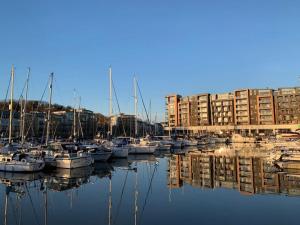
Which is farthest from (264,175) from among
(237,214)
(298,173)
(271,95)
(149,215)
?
(271,95)

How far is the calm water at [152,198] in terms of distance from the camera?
1608 cm

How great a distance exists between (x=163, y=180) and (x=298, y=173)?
42.6ft

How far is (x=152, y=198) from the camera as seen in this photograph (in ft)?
70.1

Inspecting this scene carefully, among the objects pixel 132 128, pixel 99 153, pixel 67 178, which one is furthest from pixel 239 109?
pixel 67 178

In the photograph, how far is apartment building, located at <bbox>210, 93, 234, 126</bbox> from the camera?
158m

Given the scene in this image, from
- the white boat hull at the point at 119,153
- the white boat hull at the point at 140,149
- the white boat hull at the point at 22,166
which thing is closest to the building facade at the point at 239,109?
the white boat hull at the point at 140,149

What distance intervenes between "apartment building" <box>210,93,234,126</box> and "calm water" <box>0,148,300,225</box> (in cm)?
12696

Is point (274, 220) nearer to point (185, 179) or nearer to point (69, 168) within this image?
point (185, 179)

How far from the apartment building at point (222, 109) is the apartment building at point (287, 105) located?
21.1 m

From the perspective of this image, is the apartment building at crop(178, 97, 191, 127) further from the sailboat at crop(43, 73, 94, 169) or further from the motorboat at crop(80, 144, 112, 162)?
the sailboat at crop(43, 73, 94, 169)

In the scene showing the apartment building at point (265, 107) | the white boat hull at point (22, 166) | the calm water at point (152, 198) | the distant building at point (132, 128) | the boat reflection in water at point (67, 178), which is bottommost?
the calm water at point (152, 198)

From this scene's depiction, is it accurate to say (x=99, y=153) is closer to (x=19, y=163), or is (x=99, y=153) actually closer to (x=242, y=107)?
(x=19, y=163)

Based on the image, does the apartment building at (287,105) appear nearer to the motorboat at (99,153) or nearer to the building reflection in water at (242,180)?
the motorboat at (99,153)

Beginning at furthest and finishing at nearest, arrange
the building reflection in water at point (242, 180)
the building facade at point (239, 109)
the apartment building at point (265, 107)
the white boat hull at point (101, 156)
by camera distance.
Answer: the apartment building at point (265, 107) → the building facade at point (239, 109) → the white boat hull at point (101, 156) → the building reflection in water at point (242, 180)
